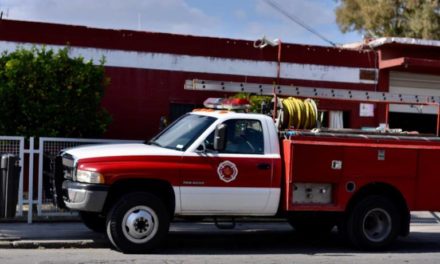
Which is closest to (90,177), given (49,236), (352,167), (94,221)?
(94,221)

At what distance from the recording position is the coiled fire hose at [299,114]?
11133 millimetres

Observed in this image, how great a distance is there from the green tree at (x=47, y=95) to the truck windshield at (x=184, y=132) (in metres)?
3.25

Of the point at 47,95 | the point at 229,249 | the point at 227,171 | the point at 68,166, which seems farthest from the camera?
the point at 47,95

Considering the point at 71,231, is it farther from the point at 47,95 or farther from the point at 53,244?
the point at 47,95

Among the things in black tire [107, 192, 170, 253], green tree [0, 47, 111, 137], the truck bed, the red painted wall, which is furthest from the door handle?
the red painted wall

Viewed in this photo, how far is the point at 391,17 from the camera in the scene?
34.8 m

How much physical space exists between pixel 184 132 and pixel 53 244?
100 inches

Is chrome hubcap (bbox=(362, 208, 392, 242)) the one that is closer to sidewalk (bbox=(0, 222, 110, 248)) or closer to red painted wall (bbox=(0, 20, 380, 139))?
sidewalk (bbox=(0, 222, 110, 248))

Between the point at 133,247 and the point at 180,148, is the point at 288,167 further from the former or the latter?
the point at 133,247

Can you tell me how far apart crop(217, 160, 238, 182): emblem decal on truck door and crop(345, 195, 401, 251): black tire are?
6.79 ft

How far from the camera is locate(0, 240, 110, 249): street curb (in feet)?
34.2

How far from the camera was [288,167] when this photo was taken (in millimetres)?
10430

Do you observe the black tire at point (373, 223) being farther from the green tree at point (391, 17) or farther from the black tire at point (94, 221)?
the green tree at point (391, 17)

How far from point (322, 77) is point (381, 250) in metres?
8.51
